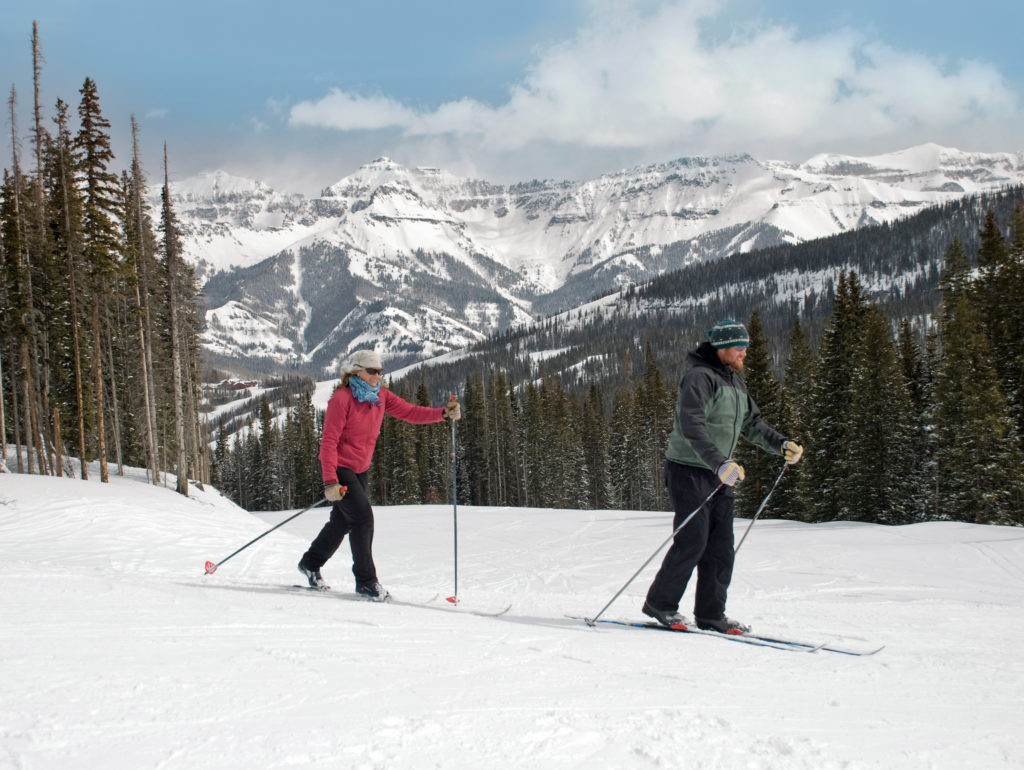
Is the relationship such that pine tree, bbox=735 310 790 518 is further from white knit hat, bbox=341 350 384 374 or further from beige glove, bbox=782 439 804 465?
white knit hat, bbox=341 350 384 374

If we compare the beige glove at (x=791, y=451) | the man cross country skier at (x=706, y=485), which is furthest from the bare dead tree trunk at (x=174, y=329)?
the beige glove at (x=791, y=451)

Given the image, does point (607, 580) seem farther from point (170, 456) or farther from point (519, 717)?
point (170, 456)

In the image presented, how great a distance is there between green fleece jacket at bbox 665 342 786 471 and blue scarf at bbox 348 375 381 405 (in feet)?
A: 9.33

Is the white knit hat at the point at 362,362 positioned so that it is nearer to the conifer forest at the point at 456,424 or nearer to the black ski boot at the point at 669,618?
the black ski boot at the point at 669,618

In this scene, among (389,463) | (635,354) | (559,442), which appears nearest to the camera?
(559,442)

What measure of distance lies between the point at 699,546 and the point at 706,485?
19.2 inches

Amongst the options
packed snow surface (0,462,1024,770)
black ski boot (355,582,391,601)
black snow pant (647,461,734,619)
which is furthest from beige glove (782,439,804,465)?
black ski boot (355,582,391,601)

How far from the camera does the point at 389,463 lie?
64.7 m

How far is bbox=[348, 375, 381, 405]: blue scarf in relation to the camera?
21.1ft

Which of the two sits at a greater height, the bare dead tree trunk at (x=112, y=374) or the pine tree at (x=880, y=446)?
the bare dead tree trunk at (x=112, y=374)

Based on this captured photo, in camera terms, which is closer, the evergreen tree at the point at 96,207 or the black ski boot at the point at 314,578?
the black ski boot at the point at 314,578

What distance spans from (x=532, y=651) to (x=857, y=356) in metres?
29.3

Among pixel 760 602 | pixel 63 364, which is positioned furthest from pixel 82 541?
pixel 63 364

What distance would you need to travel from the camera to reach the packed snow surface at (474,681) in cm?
249
